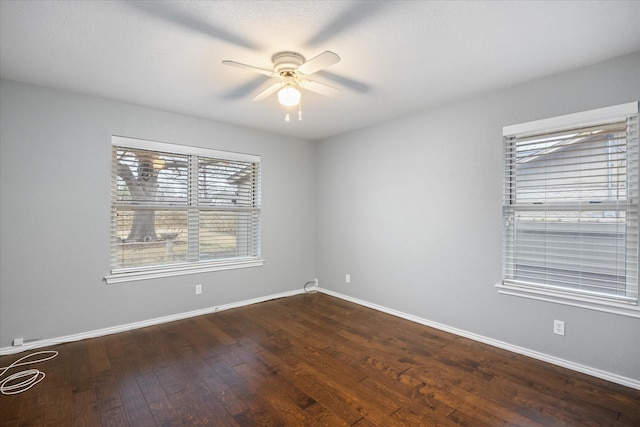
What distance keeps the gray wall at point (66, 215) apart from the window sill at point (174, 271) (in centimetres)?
6

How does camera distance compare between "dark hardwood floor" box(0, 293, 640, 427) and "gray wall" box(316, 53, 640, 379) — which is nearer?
"dark hardwood floor" box(0, 293, 640, 427)

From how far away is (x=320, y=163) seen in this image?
507 cm

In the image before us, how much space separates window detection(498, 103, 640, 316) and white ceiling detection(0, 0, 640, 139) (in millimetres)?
553

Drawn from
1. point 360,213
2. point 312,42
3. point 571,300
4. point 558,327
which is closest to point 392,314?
point 360,213

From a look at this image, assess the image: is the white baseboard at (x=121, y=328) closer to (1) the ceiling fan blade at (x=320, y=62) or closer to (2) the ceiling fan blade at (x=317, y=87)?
(2) the ceiling fan blade at (x=317, y=87)

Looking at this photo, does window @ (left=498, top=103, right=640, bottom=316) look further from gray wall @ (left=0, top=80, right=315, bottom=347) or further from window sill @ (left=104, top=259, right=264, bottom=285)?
gray wall @ (left=0, top=80, right=315, bottom=347)

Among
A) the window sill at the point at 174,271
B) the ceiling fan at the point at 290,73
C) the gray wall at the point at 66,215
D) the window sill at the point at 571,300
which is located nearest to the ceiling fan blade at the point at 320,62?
the ceiling fan at the point at 290,73

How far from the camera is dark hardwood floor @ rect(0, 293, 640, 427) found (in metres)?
1.96

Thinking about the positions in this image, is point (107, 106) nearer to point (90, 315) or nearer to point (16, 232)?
point (16, 232)

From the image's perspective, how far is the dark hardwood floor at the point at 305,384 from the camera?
1956mm

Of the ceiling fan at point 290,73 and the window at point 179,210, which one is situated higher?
the ceiling fan at point 290,73

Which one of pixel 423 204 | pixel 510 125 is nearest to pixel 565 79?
pixel 510 125

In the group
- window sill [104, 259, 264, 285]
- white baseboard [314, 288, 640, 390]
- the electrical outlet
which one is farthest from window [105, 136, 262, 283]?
the electrical outlet

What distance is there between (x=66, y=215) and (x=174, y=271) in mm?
1219
